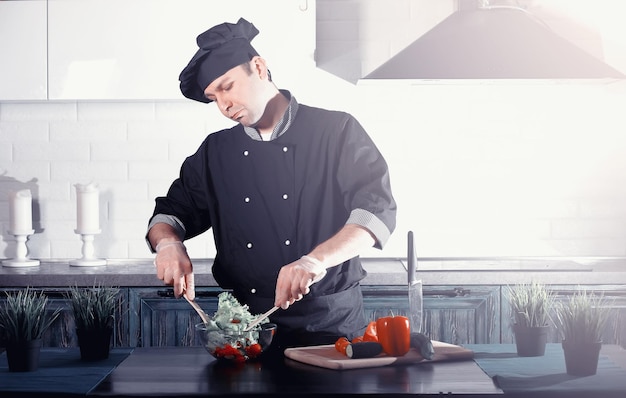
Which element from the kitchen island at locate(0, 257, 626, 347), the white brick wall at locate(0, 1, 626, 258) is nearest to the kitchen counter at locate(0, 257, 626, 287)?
the kitchen island at locate(0, 257, 626, 347)

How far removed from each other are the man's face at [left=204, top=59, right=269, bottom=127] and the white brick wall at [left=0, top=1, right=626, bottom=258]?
1365mm

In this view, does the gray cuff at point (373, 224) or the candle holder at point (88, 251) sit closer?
the gray cuff at point (373, 224)

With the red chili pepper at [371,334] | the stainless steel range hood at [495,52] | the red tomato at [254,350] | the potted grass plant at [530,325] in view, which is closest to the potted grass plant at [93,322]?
the red tomato at [254,350]

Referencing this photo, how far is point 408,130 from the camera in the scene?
14.3 ft

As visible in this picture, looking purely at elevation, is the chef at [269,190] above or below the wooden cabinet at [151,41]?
below

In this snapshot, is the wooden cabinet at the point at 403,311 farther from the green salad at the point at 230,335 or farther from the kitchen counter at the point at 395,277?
the green salad at the point at 230,335

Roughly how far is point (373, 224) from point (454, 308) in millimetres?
1236

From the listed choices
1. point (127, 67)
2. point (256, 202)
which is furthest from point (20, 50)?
point (256, 202)

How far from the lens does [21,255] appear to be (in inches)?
167

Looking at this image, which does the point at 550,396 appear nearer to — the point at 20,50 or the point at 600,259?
the point at 600,259

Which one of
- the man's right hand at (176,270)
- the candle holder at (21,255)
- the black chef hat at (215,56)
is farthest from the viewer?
the candle holder at (21,255)

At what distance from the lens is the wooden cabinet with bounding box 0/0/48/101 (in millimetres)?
4043

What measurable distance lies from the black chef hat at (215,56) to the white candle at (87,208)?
4.74 feet

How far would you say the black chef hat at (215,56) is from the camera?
2.86 m
